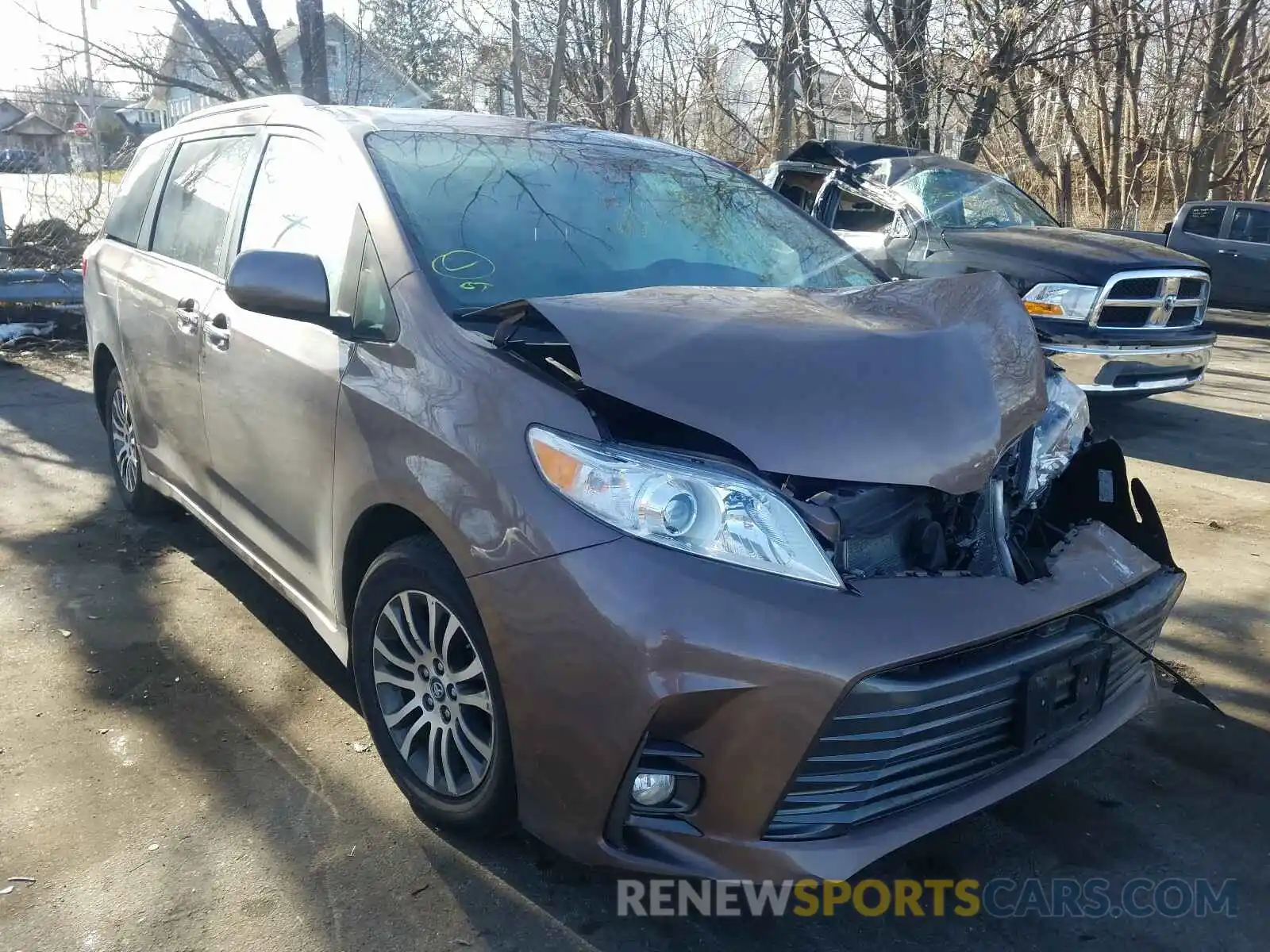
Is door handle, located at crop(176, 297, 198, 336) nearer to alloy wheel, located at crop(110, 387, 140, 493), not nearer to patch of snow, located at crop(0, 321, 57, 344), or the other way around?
alloy wheel, located at crop(110, 387, 140, 493)

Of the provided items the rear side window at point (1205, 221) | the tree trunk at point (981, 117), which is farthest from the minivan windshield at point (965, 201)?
the rear side window at point (1205, 221)

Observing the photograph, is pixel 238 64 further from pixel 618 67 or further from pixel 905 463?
pixel 905 463

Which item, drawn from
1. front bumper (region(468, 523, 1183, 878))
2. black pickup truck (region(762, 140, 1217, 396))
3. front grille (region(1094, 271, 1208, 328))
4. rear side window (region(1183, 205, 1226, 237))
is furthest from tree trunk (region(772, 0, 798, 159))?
front bumper (region(468, 523, 1183, 878))

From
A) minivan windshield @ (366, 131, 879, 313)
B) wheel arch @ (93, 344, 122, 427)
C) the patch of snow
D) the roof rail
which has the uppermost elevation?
the roof rail

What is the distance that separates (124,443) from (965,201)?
626 centimetres

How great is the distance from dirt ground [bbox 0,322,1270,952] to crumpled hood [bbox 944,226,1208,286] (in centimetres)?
295

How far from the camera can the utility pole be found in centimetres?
1019

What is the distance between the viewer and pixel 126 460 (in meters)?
5.11

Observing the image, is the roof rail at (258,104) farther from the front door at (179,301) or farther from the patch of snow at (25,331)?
the patch of snow at (25,331)

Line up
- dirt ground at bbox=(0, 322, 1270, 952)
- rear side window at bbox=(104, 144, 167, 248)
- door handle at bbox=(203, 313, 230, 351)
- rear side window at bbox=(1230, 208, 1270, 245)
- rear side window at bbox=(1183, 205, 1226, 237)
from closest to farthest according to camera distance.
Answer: dirt ground at bbox=(0, 322, 1270, 952) → door handle at bbox=(203, 313, 230, 351) → rear side window at bbox=(104, 144, 167, 248) → rear side window at bbox=(1230, 208, 1270, 245) → rear side window at bbox=(1183, 205, 1226, 237)

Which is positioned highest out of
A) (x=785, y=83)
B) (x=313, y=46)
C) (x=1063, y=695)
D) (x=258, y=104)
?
(x=785, y=83)

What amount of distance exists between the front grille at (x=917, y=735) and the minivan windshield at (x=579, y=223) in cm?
143

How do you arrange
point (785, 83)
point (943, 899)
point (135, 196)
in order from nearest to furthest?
point (943, 899) → point (135, 196) → point (785, 83)

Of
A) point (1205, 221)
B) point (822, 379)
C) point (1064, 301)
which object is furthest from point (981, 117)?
point (822, 379)
